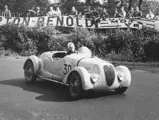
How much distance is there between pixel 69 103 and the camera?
24.8ft

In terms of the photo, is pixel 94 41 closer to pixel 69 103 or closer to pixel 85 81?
pixel 85 81

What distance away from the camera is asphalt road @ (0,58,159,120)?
21.1 feet

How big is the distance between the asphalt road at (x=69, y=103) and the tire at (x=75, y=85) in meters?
0.19

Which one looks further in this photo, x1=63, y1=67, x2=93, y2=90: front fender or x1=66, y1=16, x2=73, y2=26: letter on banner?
x1=66, y1=16, x2=73, y2=26: letter on banner

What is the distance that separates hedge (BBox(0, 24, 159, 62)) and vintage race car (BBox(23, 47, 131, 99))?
8618 millimetres

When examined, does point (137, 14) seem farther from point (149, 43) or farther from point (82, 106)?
point (82, 106)

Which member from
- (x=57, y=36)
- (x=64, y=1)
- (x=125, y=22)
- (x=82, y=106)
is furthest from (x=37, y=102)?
(x=64, y=1)

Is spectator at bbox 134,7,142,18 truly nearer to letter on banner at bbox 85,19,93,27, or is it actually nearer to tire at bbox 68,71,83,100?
letter on banner at bbox 85,19,93,27

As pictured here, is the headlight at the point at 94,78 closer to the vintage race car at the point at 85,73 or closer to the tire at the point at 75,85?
the vintage race car at the point at 85,73

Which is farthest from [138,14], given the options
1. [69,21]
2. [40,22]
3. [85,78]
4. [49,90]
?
[85,78]

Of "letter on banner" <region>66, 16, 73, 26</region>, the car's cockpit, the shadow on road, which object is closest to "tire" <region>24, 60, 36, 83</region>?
the shadow on road

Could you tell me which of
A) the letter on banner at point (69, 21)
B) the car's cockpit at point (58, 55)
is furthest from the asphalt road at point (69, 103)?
the letter on banner at point (69, 21)

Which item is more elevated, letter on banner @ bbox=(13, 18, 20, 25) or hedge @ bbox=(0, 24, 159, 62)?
letter on banner @ bbox=(13, 18, 20, 25)

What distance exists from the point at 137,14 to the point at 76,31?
479 centimetres
